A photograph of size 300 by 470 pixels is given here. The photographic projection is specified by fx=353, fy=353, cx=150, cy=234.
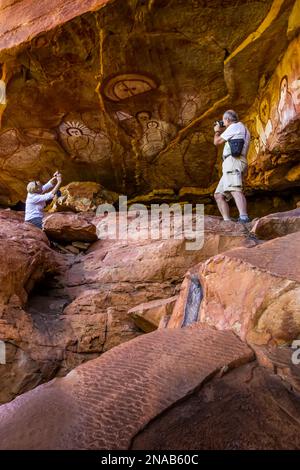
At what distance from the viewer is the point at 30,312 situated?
404 cm

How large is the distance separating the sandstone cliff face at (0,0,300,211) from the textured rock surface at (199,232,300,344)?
482 centimetres

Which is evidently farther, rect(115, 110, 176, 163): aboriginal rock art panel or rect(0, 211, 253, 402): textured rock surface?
rect(115, 110, 176, 163): aboriginal rock art panel

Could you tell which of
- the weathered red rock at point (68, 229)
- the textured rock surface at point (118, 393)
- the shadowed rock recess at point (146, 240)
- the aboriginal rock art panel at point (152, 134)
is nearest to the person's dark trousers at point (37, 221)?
the shadowed rock recess at point (146, 240)

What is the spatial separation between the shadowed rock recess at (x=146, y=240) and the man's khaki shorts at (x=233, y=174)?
0.50 meters

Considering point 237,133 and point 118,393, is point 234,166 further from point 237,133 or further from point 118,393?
point 118,393

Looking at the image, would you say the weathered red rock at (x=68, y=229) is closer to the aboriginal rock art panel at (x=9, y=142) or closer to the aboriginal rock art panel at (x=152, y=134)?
the aboriginal rock art panel at (x=152, y=134)

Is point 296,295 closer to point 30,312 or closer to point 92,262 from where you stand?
point 30,312

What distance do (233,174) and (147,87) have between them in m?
3.65

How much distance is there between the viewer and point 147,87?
24.3ft

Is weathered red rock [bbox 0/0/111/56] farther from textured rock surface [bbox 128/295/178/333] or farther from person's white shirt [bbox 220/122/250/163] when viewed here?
textured rock surface [bbox 128/295/178/333]

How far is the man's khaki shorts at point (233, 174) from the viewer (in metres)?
4.79

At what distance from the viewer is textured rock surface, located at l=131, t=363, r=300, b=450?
139 cm

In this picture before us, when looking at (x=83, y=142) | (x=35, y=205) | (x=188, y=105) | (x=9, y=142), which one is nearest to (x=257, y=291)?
(x=35, y=205)

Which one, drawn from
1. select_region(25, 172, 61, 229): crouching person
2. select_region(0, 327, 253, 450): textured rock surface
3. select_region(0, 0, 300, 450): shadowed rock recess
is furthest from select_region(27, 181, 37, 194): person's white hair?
select_region(0, 327, 253, 450): textured rock surface
